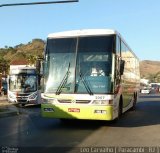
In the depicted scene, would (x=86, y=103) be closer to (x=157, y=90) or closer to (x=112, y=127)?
(x=112, y=127)

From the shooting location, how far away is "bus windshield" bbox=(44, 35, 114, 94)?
15.2 meters

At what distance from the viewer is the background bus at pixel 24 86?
2997 centimetres

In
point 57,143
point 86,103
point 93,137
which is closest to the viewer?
point 57,143

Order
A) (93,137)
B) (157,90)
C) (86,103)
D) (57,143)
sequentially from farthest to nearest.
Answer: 1. (157,90)
2. (86,103)
3. (93,137)
4. (57,143)

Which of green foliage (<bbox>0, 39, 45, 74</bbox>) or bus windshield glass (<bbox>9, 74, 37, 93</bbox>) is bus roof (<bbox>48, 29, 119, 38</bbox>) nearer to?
bus windshield glass (<bbox>9, 74, 37, 93</bbox>)

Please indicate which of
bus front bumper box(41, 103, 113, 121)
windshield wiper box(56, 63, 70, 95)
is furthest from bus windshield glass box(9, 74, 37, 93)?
windshield wiper box(56, 63, 70, 95)

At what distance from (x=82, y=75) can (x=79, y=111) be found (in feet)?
4.20

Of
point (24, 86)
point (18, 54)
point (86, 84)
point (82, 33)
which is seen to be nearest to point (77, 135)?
point (86, 84)

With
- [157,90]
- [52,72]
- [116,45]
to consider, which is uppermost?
[116,45]

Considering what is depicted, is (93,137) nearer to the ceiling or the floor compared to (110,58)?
nearer to the floor

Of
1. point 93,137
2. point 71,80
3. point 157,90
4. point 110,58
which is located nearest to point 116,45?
point 110,58

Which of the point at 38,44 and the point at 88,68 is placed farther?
the point at 38,44

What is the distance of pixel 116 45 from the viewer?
15836 mm

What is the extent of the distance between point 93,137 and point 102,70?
9.56 feet
